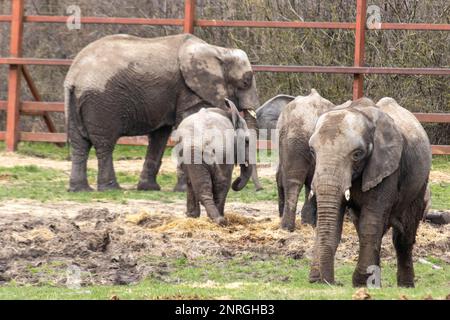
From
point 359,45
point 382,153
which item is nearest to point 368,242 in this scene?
point 382,153

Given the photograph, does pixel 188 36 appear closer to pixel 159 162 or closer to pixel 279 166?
pixel 159 162

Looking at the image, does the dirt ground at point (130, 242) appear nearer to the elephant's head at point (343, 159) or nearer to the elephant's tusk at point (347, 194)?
the elephant's head at point (343, 159)

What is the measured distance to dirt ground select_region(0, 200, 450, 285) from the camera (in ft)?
43.3

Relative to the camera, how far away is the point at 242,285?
38.3ft

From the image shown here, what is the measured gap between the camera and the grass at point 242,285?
10.6m

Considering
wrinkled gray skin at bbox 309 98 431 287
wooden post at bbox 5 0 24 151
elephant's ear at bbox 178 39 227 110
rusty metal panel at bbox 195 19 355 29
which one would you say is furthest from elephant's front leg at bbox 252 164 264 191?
wrinkled gray skin at bbox 309 98 431 287

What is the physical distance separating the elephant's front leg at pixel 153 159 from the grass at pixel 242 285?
217 inches

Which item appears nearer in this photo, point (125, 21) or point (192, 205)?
point (192, 205)

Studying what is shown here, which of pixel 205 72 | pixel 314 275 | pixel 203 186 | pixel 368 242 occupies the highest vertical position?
pixel 205 72

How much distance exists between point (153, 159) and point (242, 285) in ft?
26.1

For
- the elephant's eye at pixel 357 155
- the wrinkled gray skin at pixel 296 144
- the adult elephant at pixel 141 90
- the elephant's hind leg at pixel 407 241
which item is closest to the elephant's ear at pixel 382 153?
the elephant's eye at pixel 357 155

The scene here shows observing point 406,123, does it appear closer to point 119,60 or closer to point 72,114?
point 119,60

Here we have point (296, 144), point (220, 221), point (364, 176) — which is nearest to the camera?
point (364, 176)
